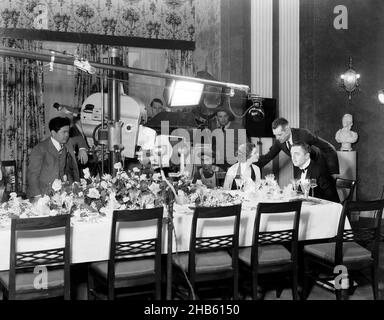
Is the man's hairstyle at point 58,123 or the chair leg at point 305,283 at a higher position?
the man's hairstyle at point 58,123

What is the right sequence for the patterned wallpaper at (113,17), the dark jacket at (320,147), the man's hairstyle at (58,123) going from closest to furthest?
the man's hairstyle at (58,123), the dark jacket at (320,147), the patterned wallpaper at (113,17)

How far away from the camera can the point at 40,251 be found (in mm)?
3338

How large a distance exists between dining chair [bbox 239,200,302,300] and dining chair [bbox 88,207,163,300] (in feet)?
2.51

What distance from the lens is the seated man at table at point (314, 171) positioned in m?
5.08

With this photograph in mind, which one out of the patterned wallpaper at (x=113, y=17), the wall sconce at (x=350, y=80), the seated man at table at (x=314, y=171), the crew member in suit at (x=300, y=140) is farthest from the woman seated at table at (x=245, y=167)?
the patterned wallpaper at (x=113, y=17)

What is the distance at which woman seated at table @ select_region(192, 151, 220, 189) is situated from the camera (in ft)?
21.2

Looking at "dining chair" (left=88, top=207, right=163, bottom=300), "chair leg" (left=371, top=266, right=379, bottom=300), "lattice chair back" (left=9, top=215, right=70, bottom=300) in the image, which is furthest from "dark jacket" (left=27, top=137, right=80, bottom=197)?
"chair leg" (left=371, top=266, right=379, bottom=300)

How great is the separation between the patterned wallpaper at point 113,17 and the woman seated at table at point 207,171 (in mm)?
3856

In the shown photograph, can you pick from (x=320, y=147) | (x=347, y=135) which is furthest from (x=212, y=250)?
(x=347, y=135)

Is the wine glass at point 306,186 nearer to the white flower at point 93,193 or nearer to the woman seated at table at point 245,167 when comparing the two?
the woman seated at table at point 245,167

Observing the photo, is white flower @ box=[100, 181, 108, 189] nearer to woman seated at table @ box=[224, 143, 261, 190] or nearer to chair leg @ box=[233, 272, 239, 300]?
chair leg @ box=[233, 272, 239, 300]

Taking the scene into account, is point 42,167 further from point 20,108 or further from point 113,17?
point 113,17

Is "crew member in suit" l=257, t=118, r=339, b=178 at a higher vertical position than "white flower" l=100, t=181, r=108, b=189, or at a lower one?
higher
